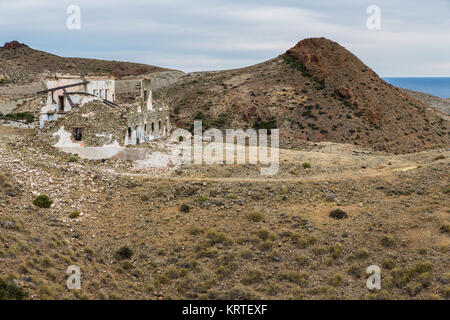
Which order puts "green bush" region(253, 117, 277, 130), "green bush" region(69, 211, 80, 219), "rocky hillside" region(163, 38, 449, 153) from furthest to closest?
1. "green bush" region(253, 117, 277, 130)
2. "rocky hillside" region(163, 38, 449, 153)
3. "green bush" region(69, 211, 80, 219)

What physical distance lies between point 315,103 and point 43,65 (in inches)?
3026

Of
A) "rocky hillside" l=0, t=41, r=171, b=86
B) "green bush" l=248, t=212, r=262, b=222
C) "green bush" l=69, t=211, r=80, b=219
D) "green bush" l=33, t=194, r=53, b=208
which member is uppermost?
"rocky hillside" l=0, t=41, r=171, b=86

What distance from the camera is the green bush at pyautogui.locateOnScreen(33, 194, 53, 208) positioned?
29.1 m

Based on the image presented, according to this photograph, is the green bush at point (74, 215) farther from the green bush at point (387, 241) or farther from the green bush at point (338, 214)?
the green bush at point (387, 241)

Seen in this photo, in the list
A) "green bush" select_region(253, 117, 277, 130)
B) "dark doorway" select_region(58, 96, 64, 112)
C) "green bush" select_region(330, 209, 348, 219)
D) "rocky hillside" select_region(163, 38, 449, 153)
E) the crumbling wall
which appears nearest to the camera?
"green bush" select_region(330, 209, 348, 219)

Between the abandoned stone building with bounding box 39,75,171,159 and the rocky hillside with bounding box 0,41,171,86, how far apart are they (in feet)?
229

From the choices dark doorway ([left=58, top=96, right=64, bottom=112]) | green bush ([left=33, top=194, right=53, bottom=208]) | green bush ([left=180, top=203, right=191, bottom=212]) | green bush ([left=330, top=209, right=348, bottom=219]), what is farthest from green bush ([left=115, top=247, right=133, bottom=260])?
dark doorway ([left=58, top=96, right=64, bottom=112])

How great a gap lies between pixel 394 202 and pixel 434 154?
14.2 m

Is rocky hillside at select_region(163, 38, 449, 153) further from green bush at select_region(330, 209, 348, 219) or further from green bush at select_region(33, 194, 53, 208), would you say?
green bush at select_region(33, 194, 53, 208)

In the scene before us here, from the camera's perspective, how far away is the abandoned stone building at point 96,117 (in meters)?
41.7

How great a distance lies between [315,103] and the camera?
281ft

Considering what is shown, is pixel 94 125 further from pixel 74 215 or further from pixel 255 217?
pixel 255 217

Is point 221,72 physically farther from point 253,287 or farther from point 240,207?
point 253,287

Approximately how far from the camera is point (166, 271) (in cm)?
2644
